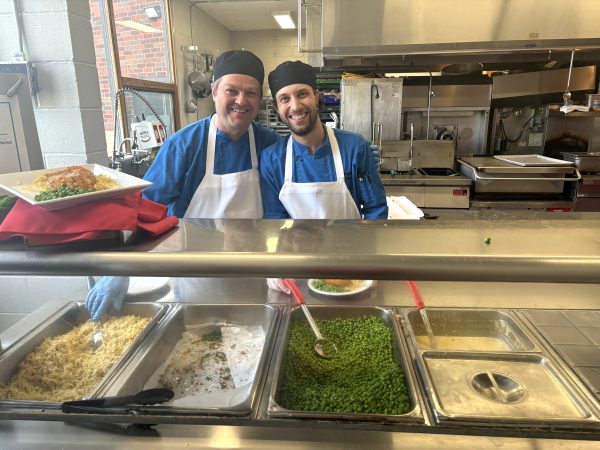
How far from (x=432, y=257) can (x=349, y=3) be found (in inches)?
144

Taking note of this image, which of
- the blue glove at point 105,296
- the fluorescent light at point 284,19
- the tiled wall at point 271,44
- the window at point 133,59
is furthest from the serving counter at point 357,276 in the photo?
the tiled wall at point 271,44

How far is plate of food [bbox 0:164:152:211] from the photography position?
0.83 meters

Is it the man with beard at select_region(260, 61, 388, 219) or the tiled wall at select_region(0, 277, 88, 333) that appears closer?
the tiled wall at select_region(0, 277, 88, 333)

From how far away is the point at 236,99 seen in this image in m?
2.11

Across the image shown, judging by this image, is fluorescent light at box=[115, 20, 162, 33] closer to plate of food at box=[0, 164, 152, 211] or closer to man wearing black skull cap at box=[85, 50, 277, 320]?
man wearing black skull cap at box=[85, 50, 277, 320]

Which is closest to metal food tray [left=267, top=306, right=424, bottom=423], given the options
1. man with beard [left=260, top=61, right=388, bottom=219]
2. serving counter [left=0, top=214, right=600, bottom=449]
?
serving counter [left=0, top=214, right=600, bottom=449]

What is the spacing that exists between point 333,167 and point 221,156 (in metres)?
0.60

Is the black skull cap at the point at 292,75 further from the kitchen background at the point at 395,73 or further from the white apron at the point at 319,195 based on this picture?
A: the kitchen background at the point at 395,73

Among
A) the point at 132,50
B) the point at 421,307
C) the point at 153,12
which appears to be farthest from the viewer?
the point at 153,12

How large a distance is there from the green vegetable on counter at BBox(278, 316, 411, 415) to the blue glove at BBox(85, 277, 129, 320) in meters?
0.62

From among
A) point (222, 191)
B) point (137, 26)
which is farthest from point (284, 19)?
point (222, 191)

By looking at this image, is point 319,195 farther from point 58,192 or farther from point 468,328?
point 58,192

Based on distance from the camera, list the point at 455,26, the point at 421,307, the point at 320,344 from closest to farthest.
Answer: the point at 320,344 < the point at 421,307 < the point at 455,26

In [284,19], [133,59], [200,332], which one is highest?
[284,19]
